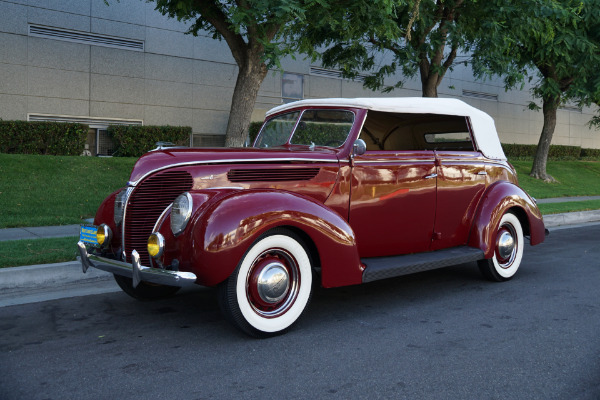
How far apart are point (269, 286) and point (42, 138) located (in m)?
11.1

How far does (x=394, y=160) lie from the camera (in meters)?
5.13

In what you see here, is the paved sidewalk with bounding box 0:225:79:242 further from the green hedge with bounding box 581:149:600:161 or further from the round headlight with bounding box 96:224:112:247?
the green hedge with bounding box 581:149:600:161

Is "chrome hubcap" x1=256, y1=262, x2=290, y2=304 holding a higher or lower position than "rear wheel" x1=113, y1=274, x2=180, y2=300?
higher

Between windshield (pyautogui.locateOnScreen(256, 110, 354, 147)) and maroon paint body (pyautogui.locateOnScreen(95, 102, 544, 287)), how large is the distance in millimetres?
122

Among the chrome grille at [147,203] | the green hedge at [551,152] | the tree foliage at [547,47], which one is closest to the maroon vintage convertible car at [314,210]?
the chrome grille at [147,203]

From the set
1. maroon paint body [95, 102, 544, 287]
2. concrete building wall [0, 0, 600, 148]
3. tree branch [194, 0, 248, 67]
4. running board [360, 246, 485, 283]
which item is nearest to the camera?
maroon paint body [95, 102, 544, 287]

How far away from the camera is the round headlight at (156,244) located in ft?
12.8

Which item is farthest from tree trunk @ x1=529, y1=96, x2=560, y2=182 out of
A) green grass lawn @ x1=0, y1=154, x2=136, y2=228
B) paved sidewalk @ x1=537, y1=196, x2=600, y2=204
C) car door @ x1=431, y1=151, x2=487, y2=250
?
car door @ x1=431, y1=151, x2=487, y2=250

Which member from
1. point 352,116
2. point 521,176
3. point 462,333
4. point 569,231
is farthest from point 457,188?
point 521,176

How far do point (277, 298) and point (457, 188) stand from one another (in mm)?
2456

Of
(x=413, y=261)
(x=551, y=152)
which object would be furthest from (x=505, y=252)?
(x=551, y=152)

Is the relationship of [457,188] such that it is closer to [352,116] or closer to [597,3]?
[352,116]

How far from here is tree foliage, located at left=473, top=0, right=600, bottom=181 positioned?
12.0 metres

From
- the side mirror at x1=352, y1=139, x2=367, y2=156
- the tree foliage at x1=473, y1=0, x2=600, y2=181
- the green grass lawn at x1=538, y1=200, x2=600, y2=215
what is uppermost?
the tree foliage at x1=473, y1=0, x2=600, y2=181
